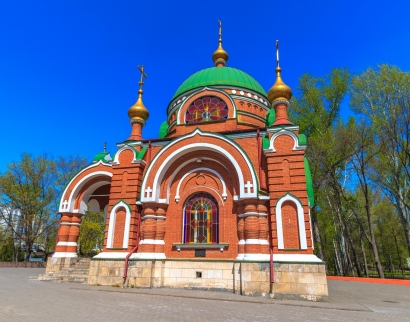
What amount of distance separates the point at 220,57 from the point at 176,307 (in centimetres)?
1556

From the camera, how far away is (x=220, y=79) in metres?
15.2

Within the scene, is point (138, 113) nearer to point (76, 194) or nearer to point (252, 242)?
point (76, 194)

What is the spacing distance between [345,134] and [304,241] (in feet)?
35.5

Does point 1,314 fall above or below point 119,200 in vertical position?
below

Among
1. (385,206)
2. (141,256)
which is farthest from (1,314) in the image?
(385,206)

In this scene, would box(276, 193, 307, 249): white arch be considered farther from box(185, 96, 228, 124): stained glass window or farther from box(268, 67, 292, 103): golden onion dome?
box(185, 96, 228, 124): stained glass window

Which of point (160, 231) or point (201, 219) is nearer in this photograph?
point (160, 231)

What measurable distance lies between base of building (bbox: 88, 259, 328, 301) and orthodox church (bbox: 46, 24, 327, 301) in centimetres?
3

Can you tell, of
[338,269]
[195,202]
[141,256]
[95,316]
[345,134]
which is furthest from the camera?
[338,269]

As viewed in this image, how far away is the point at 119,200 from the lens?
1066cm

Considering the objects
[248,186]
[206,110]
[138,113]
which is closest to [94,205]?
[138,113]

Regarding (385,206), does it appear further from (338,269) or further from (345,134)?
(345,134)

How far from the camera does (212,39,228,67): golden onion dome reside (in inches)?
709

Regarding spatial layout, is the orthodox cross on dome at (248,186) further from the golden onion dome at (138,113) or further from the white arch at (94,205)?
the white arch at (94,205)
